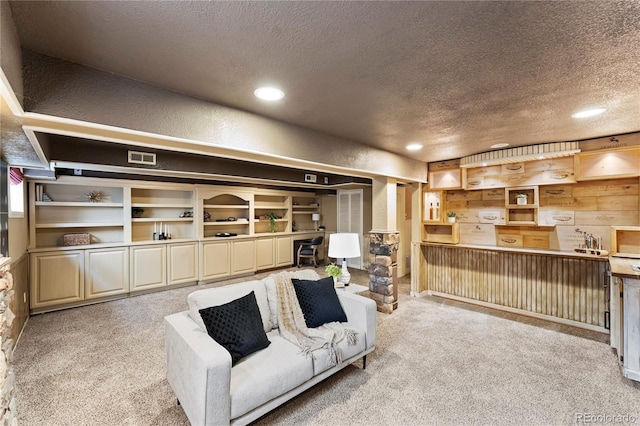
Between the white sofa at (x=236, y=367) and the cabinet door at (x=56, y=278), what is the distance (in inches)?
130

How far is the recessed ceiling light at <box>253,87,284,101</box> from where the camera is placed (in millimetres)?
1900

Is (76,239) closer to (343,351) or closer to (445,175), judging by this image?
(343,351)

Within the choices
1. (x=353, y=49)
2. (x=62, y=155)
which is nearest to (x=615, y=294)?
(x=353, y=49)

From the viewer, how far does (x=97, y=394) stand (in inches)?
86.4

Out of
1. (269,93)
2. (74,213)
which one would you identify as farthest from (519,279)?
(74,213)

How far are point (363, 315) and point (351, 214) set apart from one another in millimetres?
4731

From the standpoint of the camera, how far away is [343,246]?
3254 mm

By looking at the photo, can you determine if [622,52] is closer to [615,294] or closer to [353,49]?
[353,49]

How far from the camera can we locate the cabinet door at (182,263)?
202 inches

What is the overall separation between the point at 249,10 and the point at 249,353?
80.4 inches

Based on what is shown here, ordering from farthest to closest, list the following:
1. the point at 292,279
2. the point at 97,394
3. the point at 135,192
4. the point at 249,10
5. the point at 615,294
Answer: the point at 135,192 < the point at 615,294 < the point at 292,279 < the point at 97,394 < the point at 249,10

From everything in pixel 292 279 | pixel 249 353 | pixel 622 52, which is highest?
pixel 622 52

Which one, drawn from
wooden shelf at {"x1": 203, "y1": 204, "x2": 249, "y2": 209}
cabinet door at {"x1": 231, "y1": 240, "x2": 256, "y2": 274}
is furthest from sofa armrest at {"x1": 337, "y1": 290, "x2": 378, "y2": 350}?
wooden shelf at {"x1": 203, "y1": 204, "x2": 249, "y2": 209}

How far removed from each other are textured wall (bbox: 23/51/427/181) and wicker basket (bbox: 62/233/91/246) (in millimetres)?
3787
